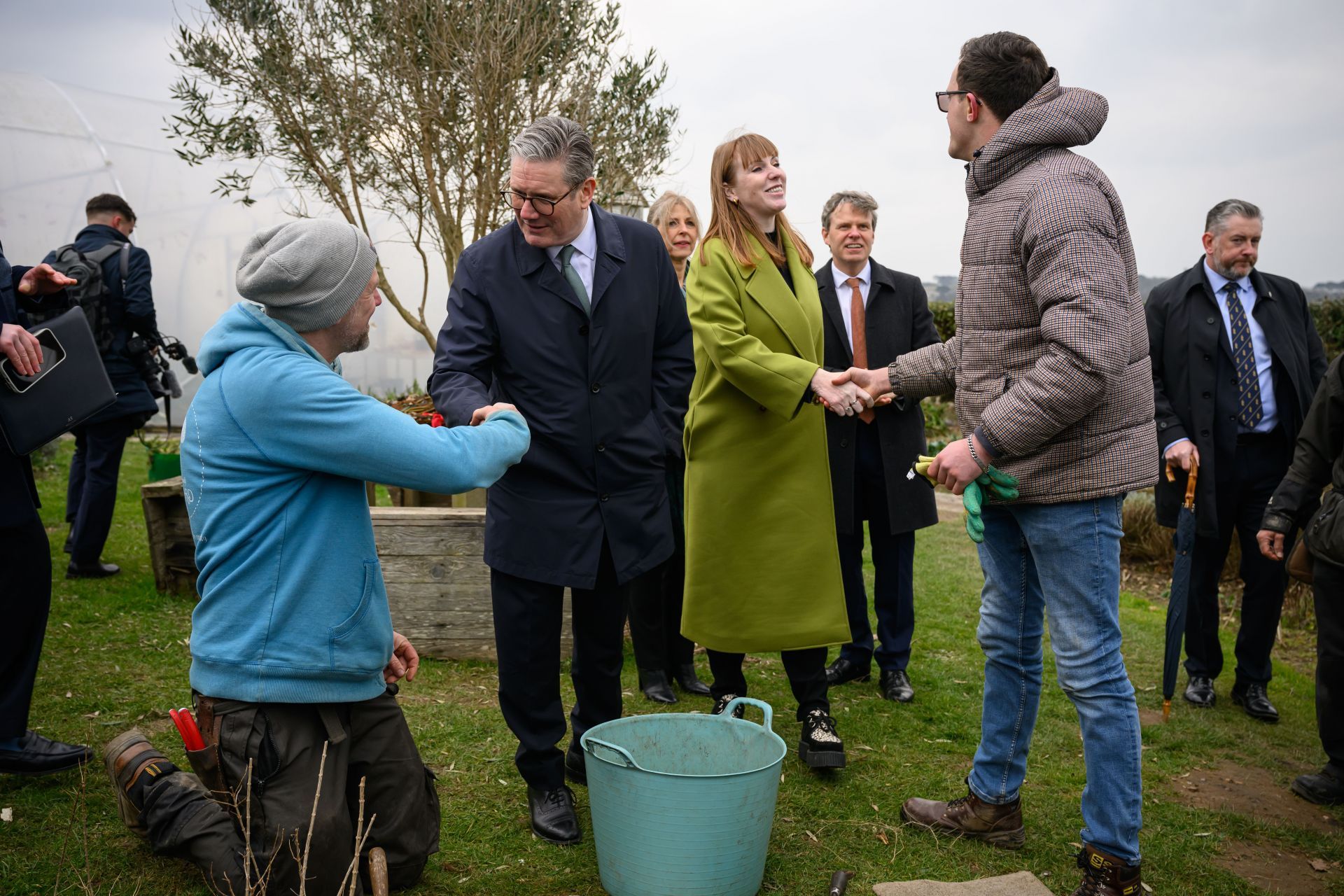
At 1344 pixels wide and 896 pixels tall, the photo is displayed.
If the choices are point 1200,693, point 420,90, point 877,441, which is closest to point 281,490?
point 877,441

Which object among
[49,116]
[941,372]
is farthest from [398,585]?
[49,116]

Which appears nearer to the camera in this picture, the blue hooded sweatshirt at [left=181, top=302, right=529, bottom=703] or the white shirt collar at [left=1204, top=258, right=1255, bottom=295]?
the blue hooded sweatshirt at [left=181, top=302, right=529, bottom=703]

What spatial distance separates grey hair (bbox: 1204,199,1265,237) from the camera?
15.2ft

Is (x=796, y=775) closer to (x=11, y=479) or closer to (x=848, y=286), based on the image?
(x=848, y=286)

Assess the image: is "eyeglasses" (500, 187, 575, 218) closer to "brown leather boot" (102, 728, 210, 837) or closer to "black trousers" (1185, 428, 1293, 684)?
"brown leather boot" (102, 728, 210, 837)

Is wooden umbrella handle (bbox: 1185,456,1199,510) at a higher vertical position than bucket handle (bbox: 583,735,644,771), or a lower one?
higher

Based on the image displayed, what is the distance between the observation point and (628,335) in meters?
3.31

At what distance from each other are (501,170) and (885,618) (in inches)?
204

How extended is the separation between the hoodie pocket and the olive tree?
609 cm

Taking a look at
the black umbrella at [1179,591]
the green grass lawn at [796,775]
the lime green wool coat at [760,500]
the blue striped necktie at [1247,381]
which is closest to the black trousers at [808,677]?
the lime green wool coat at [760,500]

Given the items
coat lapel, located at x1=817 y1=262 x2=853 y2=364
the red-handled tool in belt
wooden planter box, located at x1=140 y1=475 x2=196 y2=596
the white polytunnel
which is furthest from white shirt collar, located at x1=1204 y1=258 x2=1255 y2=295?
the white polytunnel

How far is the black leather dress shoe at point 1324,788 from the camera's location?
3738mm

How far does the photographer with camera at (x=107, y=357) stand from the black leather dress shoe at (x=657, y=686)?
11.0 ft

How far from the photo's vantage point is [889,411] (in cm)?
468
